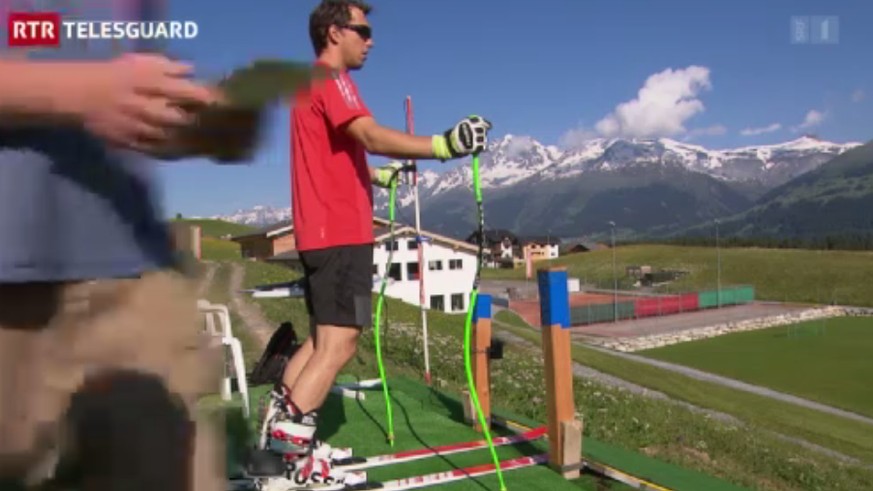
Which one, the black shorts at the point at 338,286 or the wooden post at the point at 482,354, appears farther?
the wooden post at the point at 482,354

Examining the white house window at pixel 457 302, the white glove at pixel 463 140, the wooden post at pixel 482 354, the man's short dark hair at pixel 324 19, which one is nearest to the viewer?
the white glove at pixel 463 140

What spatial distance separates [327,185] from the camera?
327 cm

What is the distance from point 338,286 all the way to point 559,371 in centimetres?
133

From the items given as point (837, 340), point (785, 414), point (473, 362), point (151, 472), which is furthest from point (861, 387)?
point (151, 472)

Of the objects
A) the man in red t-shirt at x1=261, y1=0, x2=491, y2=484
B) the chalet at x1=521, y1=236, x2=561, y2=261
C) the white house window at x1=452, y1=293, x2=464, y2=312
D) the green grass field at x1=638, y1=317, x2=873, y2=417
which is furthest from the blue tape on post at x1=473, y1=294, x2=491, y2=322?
the chalet at x1=521, y1=236, x2=561, y2=261

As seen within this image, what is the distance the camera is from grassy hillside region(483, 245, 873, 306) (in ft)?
250

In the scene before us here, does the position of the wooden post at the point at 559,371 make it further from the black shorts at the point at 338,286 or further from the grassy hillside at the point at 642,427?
the grassy hillside at the point at 642,427

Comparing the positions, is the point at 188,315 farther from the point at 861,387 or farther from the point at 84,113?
the point at 861,387

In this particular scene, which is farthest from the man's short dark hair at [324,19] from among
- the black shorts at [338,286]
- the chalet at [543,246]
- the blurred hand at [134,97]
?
the chalet at [543,246]

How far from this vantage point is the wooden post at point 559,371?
3.74 metres

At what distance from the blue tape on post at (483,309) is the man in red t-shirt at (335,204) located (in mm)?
1530

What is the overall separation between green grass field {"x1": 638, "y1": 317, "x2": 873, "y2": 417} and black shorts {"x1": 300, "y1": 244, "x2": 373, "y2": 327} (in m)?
29.7

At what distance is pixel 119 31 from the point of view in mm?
1054

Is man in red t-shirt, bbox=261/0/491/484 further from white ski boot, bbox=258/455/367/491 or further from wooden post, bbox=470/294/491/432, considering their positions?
wooden post, bbox=470/294/491/432
